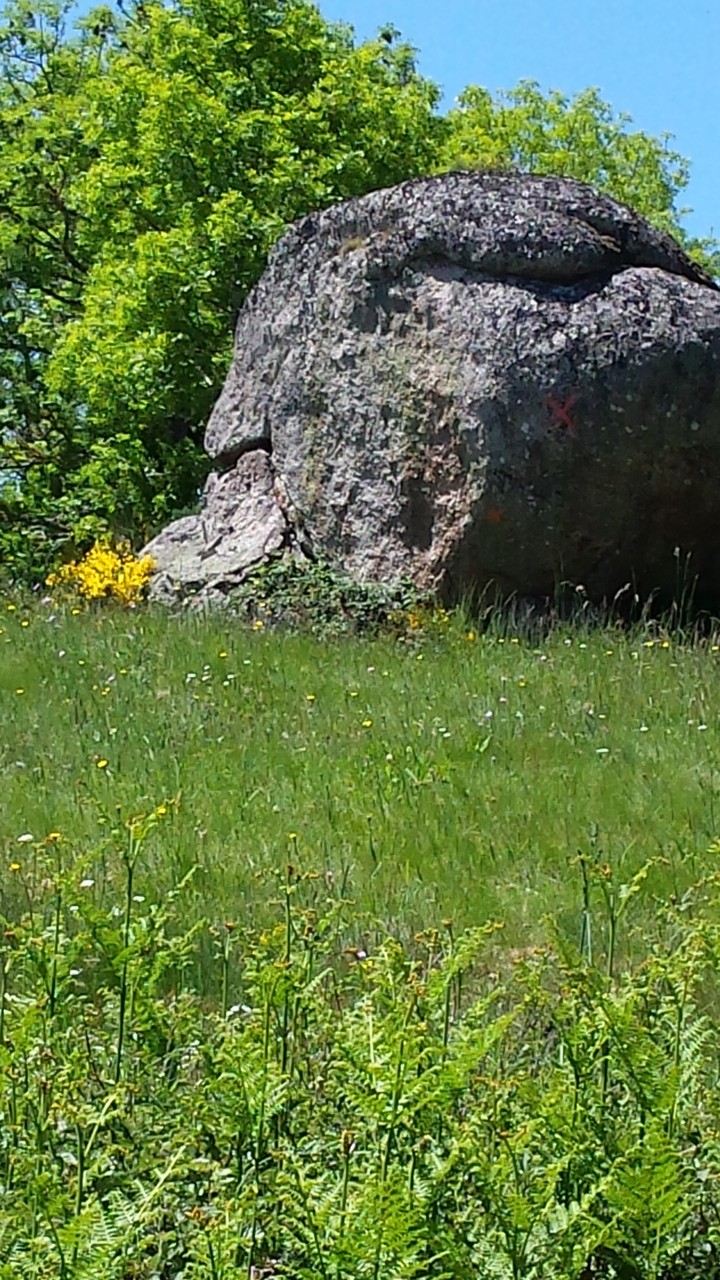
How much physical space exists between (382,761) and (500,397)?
12.7ft

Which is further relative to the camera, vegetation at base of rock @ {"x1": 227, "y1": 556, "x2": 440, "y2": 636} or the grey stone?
the grey stone

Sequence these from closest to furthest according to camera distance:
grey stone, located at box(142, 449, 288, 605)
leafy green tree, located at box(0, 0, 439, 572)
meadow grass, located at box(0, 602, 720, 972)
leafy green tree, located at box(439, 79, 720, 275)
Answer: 1. meadow grass, located at box(0, 602, 720, 972)
2. grey stone, located at box(142, 449, 288, 605)
3. leafy green tree, located at box(0, 0, 439, 572)
4. leafy green tree, located at box(439, 79, 720, 275)

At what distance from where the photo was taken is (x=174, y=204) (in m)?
15.7

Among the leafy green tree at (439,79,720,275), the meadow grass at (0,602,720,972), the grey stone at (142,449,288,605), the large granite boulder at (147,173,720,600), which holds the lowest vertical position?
the meadow grass at (0,602,720,972)

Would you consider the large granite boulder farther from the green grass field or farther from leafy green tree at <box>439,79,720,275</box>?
leafy green tree at <box>439,79,720,275</box>

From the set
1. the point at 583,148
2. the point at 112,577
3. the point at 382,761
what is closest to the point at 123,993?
the point at 382,761

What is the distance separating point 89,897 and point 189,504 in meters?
11.3

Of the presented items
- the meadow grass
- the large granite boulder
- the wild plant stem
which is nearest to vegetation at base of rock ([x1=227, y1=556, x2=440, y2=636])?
the large granite boulder

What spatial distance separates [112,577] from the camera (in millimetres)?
11641

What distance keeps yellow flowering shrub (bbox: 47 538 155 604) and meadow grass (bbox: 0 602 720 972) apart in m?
1.86

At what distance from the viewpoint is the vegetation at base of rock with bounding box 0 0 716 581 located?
15.0 metres

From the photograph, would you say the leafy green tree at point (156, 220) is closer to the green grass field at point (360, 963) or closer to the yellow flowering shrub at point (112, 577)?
the yellow flowering shrub at point (112, 577)

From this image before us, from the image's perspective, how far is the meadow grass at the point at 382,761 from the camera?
5160 millimetres

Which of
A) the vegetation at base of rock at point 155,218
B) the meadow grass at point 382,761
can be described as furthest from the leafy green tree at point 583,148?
the meadow grass at point 382,761
